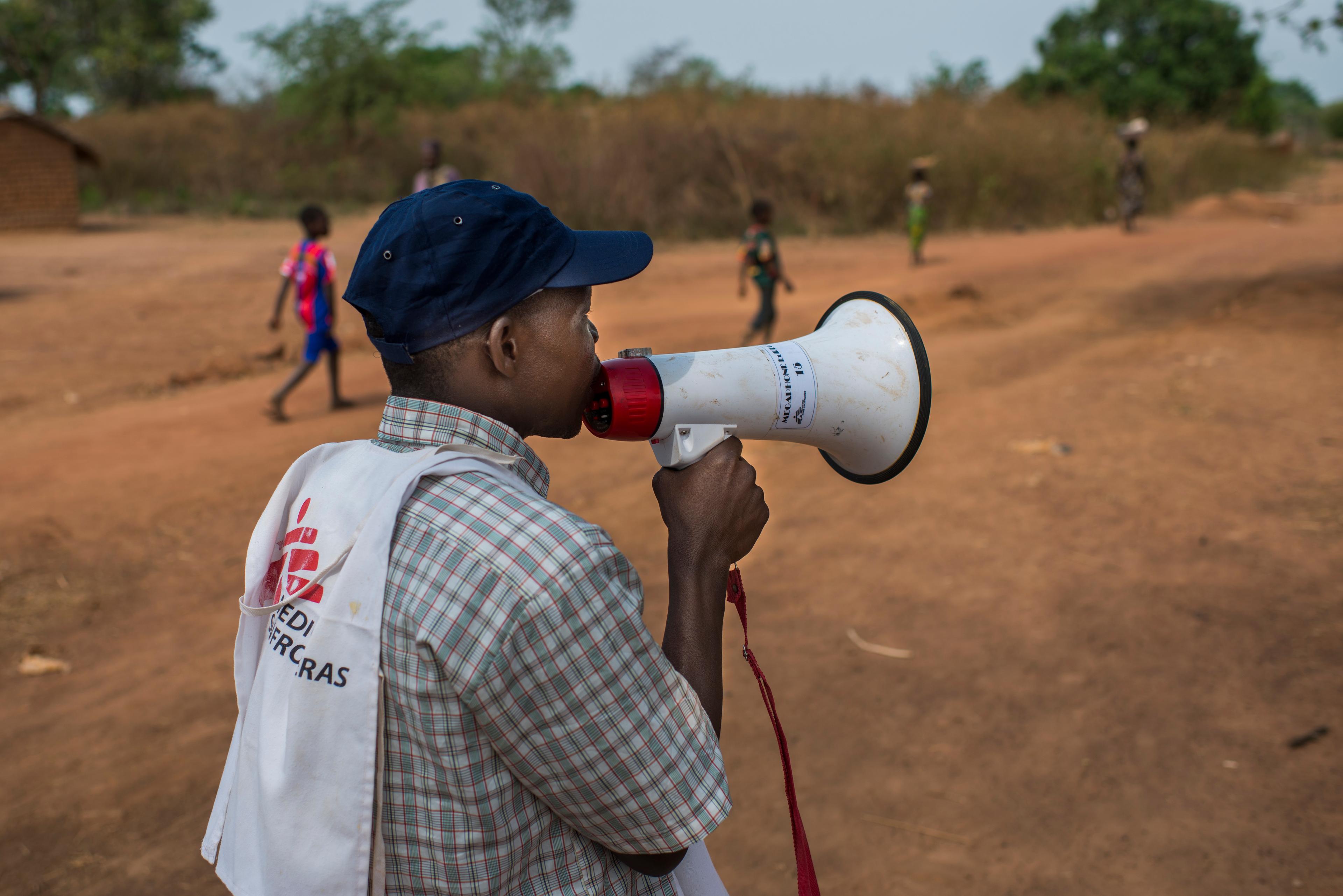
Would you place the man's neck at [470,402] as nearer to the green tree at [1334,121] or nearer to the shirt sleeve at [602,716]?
the shirt sleeve at [602,716]

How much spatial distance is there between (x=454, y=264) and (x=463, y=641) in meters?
0.43

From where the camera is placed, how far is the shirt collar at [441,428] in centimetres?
121

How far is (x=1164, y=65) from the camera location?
27.4m

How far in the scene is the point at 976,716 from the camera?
330 cm

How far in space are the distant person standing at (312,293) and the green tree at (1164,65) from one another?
2419 centimetres

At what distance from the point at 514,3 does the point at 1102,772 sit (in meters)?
47.0

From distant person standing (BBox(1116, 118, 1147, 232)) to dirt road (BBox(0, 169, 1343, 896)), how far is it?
7.98 metres

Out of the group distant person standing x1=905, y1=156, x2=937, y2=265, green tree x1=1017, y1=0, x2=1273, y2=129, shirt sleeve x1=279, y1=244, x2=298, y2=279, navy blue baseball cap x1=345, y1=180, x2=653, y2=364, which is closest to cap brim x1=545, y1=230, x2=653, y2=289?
navy blue baseball cap x1=345, y1=180, x2=653, y2=364

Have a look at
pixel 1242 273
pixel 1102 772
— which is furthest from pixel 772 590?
pixel 1242 273

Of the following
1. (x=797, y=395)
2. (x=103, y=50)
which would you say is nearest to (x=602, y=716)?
(x=797, y=395)

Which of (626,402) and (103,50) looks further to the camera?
(103,50)

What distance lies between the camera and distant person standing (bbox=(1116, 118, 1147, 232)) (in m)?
16.1

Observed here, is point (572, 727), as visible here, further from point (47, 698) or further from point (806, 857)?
point (47, 698)

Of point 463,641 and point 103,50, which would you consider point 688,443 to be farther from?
point 103,50
